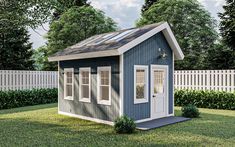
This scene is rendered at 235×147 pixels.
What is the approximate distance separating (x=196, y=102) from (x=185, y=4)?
46.6 feet

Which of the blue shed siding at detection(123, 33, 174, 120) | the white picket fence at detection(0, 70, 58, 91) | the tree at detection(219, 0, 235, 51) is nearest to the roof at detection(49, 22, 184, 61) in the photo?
the blue shed siding at detection(123, 33, 174, 120)

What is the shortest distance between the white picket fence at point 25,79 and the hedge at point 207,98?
Result: 889 centimetres

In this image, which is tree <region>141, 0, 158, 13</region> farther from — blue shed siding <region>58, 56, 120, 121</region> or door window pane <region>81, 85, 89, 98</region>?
door window pane <region>81, 85, 89, 98</region>

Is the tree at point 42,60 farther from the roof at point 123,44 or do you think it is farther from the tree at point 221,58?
the roof at point 123,44

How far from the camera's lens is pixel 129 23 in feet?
107

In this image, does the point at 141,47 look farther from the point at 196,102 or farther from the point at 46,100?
the point at 46,100

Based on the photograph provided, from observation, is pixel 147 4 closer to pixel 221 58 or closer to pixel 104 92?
pixel 221 58

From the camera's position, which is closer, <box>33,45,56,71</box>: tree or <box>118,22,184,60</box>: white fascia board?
<box>118,22,184,60</box>: white fascia board

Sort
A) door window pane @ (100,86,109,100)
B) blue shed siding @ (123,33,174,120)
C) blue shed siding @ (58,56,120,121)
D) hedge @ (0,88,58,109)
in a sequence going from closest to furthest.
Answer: blue shed siding @ (123,33,174,120), blue shed siding @ (58,56,120,121), door window pane @ (100,86,109,100), hedge @ (0,88,58,109)

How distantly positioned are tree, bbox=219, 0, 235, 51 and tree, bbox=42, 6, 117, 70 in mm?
10323

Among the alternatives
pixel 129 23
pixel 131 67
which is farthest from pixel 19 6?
pixel 129 23

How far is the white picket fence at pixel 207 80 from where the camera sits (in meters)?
15.1

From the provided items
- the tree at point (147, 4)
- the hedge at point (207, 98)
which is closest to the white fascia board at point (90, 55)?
the hedge at point (207, 98)

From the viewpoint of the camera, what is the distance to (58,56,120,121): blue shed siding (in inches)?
390
